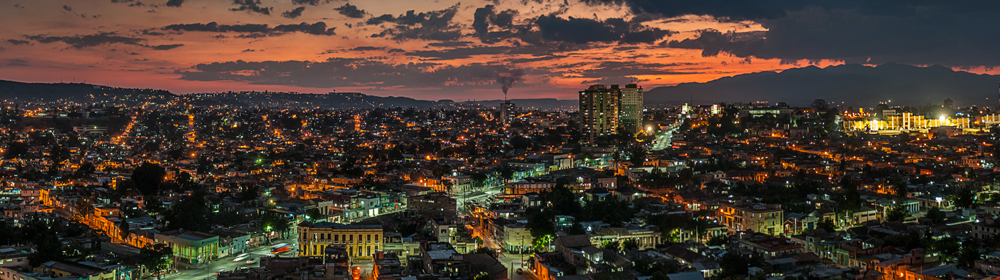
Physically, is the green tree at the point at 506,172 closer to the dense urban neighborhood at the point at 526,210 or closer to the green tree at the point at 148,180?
the dense urban neighborhood at the point at 526,210

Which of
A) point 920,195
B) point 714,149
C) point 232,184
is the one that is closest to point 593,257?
point 920,195

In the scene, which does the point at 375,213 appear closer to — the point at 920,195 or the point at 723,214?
the point at 723,214

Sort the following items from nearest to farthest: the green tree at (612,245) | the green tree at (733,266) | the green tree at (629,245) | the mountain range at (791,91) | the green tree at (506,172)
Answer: the green tree at (733,266) < the green tree at (612,245) < the green tree at (629,245) < the green tree at (506,172) < the mountain range at (791,91)

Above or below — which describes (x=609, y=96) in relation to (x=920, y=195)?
above

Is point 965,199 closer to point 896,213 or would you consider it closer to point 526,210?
point 896,213

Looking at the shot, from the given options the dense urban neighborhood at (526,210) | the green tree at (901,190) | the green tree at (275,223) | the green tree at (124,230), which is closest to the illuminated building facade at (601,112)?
the dense urban neighborhood at (526,210)

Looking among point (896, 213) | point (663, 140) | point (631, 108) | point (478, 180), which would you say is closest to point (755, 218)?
point (896, 213)

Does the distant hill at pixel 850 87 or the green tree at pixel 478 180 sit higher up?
the distant hill at pixel 850 87
